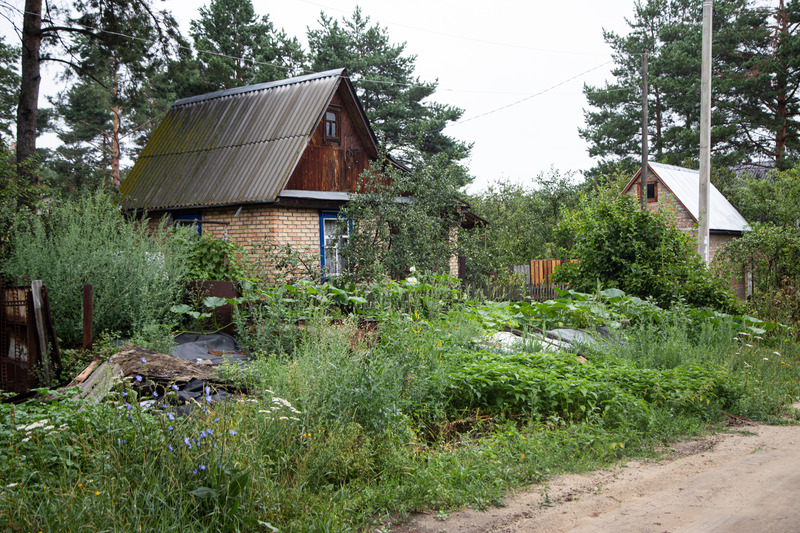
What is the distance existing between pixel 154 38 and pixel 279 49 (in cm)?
1406

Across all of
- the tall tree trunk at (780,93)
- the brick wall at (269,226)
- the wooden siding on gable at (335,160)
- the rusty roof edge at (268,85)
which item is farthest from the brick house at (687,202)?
the brick wall at (269,226)

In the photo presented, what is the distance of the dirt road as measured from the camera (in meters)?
3.57

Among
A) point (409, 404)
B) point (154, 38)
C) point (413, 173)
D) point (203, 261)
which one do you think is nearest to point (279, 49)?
point (154, 38)

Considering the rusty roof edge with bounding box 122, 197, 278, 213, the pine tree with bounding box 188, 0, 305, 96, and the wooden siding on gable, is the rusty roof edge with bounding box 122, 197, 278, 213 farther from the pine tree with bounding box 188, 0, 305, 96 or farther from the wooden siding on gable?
the pine tree with bounding box 188, 0, 305, 96

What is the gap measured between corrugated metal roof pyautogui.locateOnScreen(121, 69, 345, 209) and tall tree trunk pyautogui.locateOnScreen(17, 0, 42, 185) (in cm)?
319

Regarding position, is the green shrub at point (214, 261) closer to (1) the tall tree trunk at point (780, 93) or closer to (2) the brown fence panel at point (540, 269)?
(2) the brown fence panel at point (540, 269)

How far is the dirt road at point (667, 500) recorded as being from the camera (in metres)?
3.57

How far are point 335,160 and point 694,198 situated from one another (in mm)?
18583

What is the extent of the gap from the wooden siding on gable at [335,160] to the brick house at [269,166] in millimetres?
25

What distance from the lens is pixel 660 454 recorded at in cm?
496

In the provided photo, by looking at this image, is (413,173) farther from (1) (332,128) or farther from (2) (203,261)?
(2) (203,261)

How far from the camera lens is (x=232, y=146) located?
15688mm

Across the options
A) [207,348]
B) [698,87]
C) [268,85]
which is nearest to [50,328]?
[207,348]

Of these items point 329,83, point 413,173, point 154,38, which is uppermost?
point 154,38
